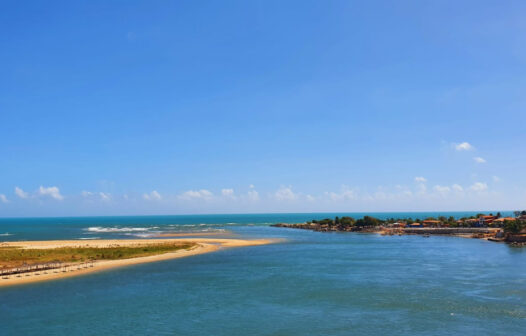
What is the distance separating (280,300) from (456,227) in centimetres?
12046

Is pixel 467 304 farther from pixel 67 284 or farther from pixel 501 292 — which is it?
pixel 67 284

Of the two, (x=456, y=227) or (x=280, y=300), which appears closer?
(x=280, y=300)

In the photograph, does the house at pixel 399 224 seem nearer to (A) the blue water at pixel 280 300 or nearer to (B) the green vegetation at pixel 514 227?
(B) the green vegetation at pixel 514 227

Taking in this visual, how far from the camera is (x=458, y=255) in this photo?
75.5 metres

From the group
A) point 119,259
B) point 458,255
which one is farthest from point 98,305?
point 458,255

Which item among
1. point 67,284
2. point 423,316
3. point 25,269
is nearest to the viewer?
point 423,316

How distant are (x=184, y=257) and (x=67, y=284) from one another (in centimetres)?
2945

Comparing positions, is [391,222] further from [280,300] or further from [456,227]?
[280,300]

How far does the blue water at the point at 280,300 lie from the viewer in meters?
32.8

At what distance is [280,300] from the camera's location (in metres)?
41.5

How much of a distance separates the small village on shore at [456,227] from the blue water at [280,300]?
4362 cm

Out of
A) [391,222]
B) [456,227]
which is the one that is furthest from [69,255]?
[391,222]

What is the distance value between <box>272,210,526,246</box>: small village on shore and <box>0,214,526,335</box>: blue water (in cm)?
4362

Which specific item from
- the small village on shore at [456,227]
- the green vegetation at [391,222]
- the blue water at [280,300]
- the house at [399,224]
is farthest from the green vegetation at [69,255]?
the house at [399,224]
